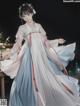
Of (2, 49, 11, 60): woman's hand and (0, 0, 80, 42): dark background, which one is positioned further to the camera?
(0, 0, 80, 42): dark background

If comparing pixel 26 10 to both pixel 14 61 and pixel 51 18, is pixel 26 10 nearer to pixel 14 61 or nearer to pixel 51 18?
pixel 51 18

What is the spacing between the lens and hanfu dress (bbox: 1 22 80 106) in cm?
279

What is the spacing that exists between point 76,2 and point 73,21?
5.5 inches

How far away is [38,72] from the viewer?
282 centimetres

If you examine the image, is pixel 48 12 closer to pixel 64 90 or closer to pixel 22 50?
pixel 22 50

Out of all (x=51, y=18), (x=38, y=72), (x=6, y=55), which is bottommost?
(x=38, y=72)

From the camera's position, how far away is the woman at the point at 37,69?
2.79 metres

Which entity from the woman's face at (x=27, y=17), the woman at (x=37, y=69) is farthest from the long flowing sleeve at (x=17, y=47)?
the woman's face at (x=27, y=17)

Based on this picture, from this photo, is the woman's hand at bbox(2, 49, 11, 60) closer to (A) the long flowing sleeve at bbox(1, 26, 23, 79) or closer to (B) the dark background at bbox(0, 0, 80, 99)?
(A) the long flowing sleeve at bbox(1, 26, 23, 79)

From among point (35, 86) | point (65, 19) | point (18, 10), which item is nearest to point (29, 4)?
point (18, 10)

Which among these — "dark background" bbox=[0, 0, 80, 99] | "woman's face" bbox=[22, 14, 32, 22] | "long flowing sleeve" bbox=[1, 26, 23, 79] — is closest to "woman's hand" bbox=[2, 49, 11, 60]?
"long flowing sleeve" bbox=[1, 26, 23, 79]

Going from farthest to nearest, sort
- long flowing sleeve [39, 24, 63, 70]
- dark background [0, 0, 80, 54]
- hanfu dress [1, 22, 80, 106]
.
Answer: dark background [0, 0, 80, 54], long flowing sleeve [39, 24, 63, 70], hanfu dress [1, 22, 80, 106]

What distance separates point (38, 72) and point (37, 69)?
0.02m

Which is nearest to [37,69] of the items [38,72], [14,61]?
[38,72]
